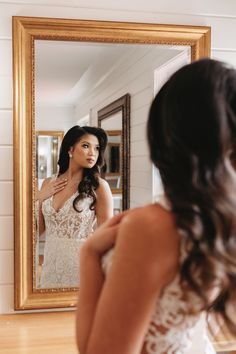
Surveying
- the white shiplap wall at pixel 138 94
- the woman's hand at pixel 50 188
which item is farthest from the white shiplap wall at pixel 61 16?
the woman's hand at pixel 50 188

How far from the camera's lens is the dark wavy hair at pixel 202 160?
2.14ft

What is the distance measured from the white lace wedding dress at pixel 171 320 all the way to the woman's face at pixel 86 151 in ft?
3.28

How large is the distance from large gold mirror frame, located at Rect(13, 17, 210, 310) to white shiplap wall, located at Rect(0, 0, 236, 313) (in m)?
0.03

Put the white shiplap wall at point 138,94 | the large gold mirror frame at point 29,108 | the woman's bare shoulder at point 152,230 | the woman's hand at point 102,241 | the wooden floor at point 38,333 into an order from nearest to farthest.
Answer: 1. the woman's bare shoulder at point 152,230
2. the woman's hand at point 102,241
3. the wooden floor at point 38,333
4. the large gold mirror frame at point 29,108
5. the white shiplap wall at point 138,94

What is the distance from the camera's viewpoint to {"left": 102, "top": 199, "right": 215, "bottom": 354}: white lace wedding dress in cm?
70

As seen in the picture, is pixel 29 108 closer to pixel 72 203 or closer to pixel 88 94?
pixel 88 94

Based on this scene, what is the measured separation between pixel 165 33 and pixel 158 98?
1116 millimetres

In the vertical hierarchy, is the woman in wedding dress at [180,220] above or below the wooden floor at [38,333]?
above

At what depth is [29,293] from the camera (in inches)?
66.2

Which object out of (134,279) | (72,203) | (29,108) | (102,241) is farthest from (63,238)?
(134,279)

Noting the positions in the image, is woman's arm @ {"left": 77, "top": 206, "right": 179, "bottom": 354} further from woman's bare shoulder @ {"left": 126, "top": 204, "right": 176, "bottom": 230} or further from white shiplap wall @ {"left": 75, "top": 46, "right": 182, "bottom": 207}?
white shiplap wall @ {"left": 75, "top": 46, "right": 182, "bottom": 207}

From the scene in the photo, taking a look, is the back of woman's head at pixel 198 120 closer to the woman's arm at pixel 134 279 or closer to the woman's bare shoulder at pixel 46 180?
the woman's arm at pixel 134 279

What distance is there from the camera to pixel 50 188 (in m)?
1.70

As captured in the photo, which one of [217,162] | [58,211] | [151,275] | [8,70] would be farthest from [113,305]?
[8,70]
